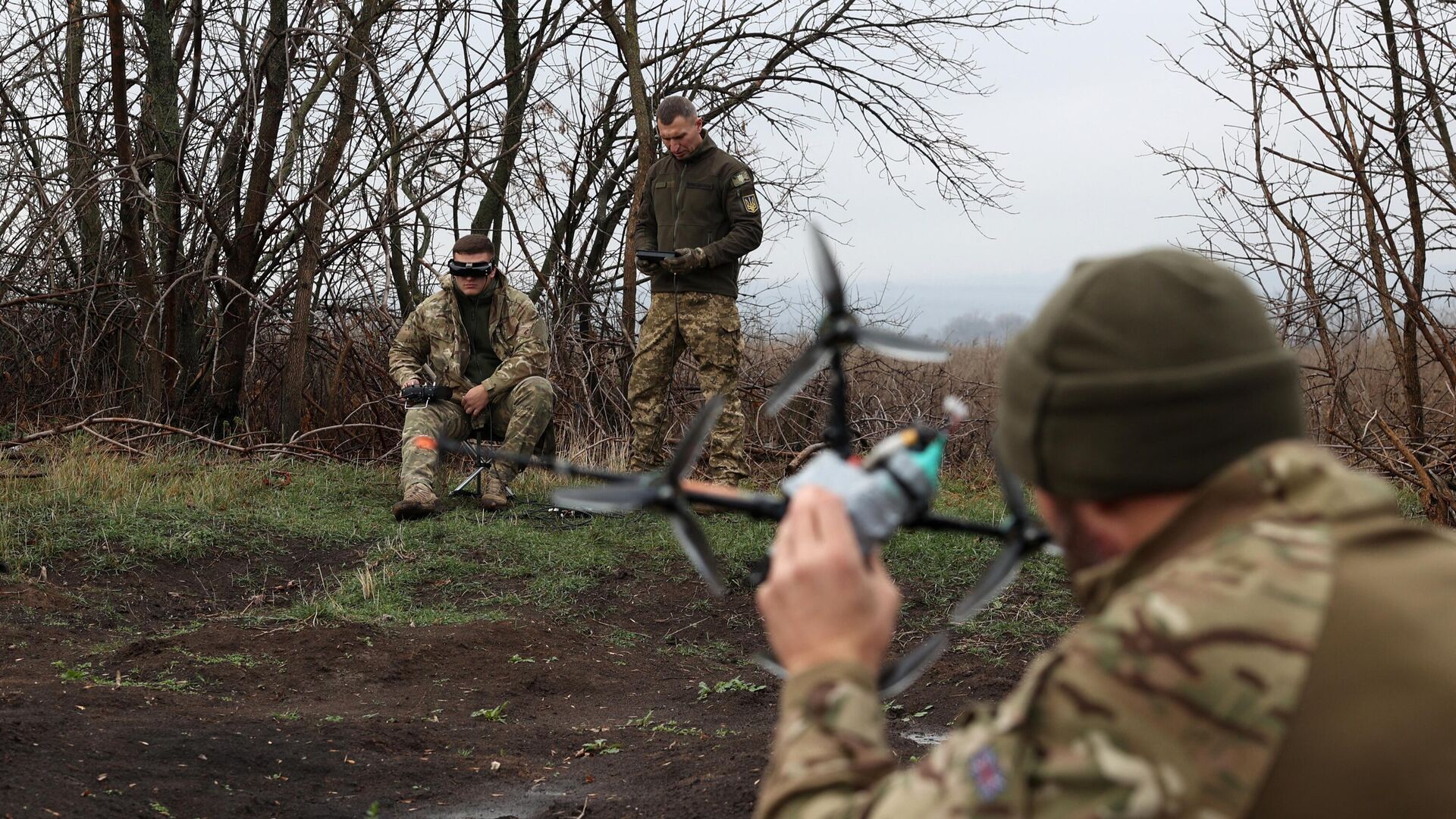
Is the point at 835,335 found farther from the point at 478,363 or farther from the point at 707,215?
the point at 478,363

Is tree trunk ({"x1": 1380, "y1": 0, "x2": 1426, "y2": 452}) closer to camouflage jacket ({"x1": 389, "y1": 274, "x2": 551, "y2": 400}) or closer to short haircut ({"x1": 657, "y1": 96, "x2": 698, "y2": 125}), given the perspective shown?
short haircut ({"x1": 657, "y1": 96, "x2": 698, "y2": 125})

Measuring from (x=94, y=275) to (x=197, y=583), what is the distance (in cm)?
445

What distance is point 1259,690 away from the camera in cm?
113

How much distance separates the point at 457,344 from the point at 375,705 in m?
3.82

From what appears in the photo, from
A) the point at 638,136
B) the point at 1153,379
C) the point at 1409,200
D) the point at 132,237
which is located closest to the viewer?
the point at 1153,379

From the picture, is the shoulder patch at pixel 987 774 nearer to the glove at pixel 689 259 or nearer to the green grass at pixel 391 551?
the green grass at pixel 391 551

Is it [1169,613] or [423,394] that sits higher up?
[423,394]

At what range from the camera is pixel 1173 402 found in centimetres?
126

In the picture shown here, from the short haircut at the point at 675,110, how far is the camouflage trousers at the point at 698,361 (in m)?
1.05

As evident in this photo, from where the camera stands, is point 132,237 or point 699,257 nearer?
point 699,257

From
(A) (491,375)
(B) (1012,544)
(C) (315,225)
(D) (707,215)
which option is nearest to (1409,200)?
(D) (707,215)

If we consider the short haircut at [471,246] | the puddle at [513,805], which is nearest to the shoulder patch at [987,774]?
the puddle at [513,805]

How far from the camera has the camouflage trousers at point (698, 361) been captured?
8133mm

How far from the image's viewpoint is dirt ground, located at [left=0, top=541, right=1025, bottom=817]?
3.65m
